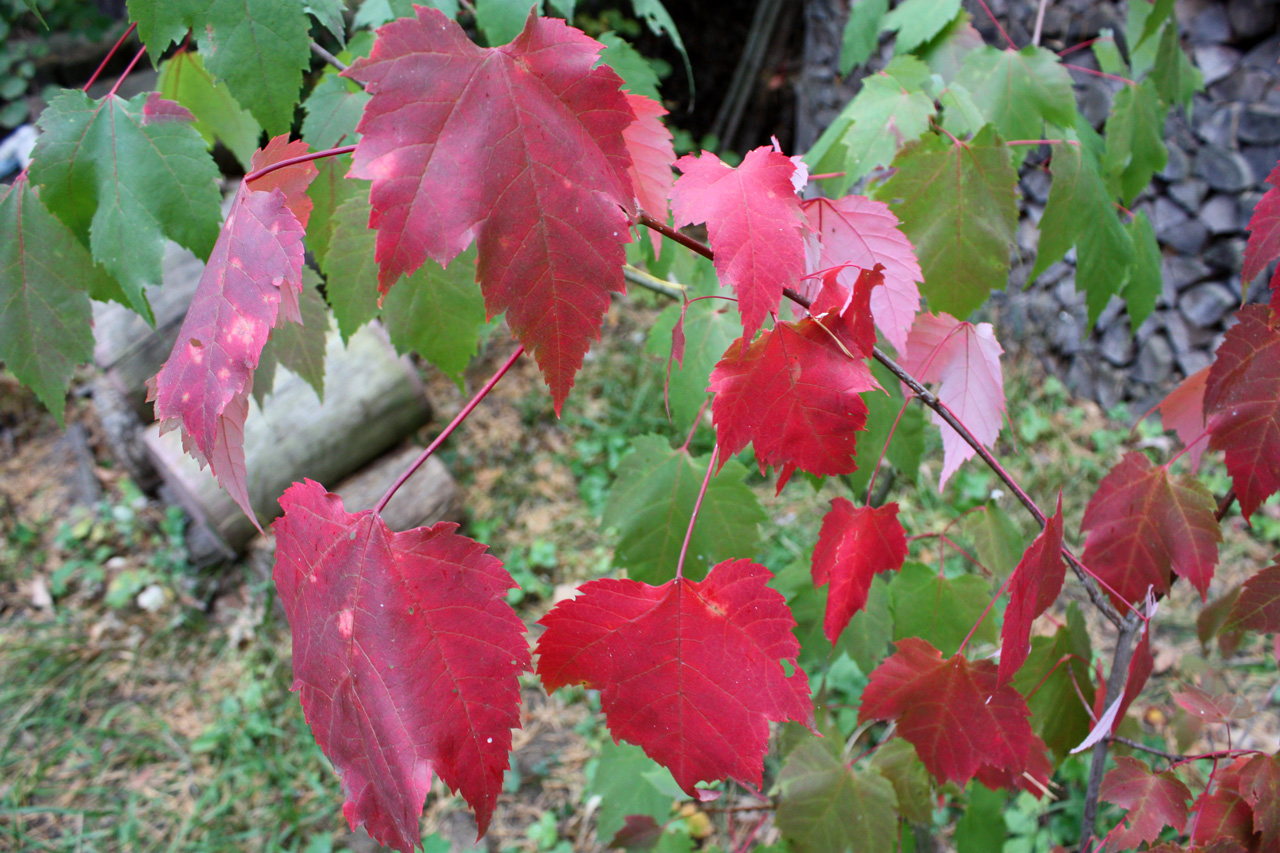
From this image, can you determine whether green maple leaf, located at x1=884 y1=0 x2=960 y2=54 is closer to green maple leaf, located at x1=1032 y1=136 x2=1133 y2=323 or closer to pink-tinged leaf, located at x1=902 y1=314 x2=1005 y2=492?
green maple leaf, located at x1=1032 y1=136 x2=1133 y2=323

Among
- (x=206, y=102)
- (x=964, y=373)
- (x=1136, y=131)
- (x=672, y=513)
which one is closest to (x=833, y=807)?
(x=672, y=513)

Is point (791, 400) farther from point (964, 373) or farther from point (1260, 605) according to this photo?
point (1260, 605)

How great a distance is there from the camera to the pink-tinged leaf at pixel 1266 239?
23.3 inches

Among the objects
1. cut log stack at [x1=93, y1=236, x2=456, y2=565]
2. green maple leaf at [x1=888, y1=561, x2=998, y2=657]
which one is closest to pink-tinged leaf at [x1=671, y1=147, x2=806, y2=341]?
green maple leaf at [x1=888, y1=561, x2=998, y2=657]

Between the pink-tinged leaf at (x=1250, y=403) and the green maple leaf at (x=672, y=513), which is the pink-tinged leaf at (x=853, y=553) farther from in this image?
the pink-tinged leaf at (x=1250, y=403)

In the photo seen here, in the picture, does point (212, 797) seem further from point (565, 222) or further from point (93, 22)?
point (93, 22)

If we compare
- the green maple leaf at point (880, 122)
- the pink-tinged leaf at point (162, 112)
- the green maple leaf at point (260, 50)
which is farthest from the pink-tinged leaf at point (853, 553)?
the pink-tinged leaf at point (162, 112)

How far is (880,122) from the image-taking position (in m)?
0.95

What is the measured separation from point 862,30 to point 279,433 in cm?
207

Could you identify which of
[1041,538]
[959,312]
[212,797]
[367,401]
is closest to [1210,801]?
[1041,538]

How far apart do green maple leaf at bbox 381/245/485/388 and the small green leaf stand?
37.7 inches

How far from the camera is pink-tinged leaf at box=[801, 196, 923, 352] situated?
0.65m

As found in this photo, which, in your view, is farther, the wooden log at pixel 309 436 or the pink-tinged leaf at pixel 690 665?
the wooden log at pixel 309 436

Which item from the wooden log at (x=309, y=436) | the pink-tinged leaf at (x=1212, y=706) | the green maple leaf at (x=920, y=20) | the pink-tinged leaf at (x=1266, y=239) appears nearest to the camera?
the pink-tinged leaf at (x=1266, y=239)
